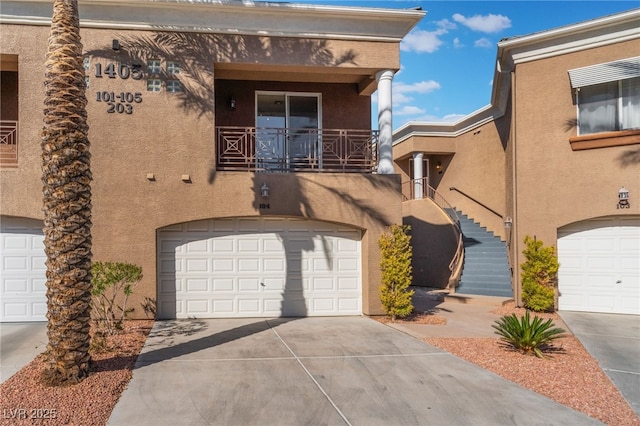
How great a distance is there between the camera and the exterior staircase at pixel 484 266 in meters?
15.3

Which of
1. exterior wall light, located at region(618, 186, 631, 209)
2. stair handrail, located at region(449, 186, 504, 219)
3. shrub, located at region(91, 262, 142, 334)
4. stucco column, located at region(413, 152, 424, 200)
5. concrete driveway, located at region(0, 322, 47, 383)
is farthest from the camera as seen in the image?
stucco column, located at region(413, 152, 424, 200)

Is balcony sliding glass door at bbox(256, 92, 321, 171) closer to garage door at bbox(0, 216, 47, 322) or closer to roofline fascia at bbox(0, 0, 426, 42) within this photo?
roofline fascia at bbox(0, 0, 426, 42)

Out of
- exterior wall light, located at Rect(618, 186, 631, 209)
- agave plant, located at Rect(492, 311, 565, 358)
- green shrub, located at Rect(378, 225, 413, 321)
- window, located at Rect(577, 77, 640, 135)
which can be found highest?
window, located at Rect(577, 77, 640, 135)

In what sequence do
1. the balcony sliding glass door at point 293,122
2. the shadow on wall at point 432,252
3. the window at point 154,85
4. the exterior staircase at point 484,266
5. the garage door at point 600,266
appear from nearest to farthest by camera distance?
the window at point 154,85
the garage door at point 600,266
the balcony sliding glass door at point 293,122
the exterior staircase at point 484,266
the shadow on wall at point 432,252

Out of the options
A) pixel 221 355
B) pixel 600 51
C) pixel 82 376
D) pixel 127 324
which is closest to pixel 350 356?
pixel 221 355

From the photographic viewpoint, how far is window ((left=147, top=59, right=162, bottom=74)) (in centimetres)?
1174

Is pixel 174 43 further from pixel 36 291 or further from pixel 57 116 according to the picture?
pixel 36 291

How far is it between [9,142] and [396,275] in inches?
391

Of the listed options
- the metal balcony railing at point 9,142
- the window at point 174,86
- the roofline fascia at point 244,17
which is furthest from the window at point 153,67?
the metal balcony railing at point 9,142

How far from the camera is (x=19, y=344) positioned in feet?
30.6

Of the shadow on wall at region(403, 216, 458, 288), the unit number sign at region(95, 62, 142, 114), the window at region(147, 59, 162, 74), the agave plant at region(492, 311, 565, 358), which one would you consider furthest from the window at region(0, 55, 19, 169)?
the shadow on wall at region(403, 216, 458, 288)

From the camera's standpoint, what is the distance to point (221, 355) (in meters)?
8.45

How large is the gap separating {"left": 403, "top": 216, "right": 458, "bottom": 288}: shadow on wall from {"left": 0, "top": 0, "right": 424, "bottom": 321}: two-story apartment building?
6.37 m

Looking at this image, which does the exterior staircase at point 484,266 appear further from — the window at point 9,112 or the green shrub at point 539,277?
the window at point 9,112
